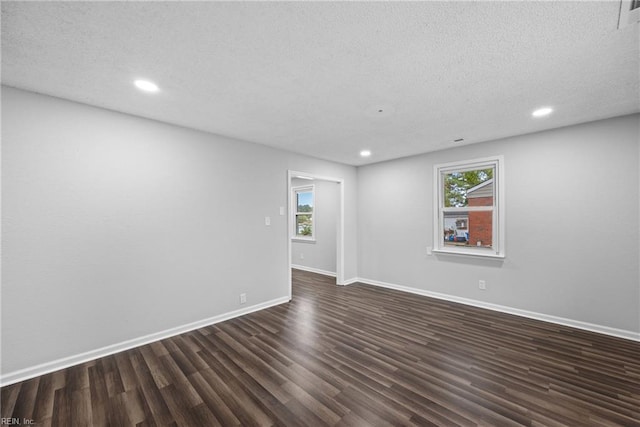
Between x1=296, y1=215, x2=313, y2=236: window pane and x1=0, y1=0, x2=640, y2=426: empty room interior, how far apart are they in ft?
7.91

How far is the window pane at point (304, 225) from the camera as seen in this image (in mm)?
6668

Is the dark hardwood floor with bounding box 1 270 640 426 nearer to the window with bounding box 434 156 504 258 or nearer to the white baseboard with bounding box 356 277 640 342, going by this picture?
the white baseboard with bounding box 356 277 640 342

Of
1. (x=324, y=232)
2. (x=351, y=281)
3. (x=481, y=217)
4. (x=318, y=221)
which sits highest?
(x=481, y=217)

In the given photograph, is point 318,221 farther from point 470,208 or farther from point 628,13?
point 628,13

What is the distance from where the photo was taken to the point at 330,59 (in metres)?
1.83

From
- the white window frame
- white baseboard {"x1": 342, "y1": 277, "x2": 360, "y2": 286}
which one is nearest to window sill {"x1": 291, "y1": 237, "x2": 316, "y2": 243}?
the white window frame

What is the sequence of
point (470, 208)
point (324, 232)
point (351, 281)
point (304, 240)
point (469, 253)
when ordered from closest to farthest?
point (469, 253)
point (470, 208)
point (351, 281)
point (324, 232)
point (304, 240)

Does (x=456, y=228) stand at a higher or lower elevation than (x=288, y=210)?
lower

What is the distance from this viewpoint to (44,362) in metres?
2.29

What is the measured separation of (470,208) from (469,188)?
32 cm

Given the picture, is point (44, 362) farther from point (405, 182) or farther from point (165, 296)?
point (405, 182)

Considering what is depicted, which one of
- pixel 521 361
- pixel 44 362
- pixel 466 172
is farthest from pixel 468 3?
pixel 44 362

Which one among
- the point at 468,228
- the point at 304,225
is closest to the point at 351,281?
the point at 304,225

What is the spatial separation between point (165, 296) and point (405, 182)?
4.11m
